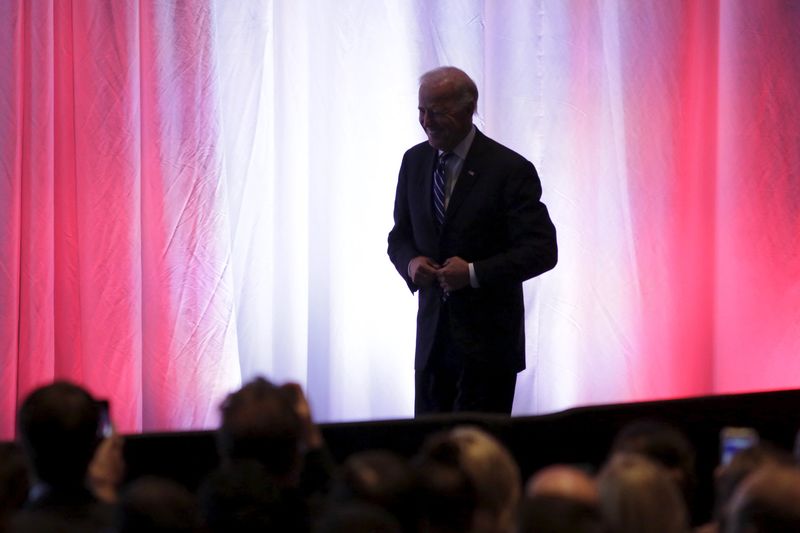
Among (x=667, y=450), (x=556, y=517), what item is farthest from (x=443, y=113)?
(x=556, y=517)

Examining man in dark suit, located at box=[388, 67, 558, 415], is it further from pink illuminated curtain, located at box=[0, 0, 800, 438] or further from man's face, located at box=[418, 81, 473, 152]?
pink illuminated curtain, located at box=[0, 0, 800, 438]

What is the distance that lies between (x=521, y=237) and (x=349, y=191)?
978 millimetres

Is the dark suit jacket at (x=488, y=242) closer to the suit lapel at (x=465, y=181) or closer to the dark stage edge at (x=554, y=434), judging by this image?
the suit lapel at (x=465, y=181)

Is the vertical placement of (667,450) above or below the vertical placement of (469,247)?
below

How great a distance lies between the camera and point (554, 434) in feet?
10.1

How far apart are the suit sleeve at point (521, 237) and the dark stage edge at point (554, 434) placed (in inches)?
25.5

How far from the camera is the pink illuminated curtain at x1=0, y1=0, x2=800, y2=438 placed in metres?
4.29

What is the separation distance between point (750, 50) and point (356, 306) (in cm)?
168

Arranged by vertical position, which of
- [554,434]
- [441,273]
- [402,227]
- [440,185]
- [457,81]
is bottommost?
[554,434]

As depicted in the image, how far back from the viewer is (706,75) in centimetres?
497

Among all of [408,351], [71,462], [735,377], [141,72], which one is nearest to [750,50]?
[735,377]

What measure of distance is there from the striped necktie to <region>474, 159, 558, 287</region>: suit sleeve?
0.17m

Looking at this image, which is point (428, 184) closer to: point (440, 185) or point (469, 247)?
point (440, 185)

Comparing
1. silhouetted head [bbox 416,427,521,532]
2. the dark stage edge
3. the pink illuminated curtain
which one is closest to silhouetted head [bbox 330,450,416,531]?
silhouetted head [bbox 416,427,521,532]
